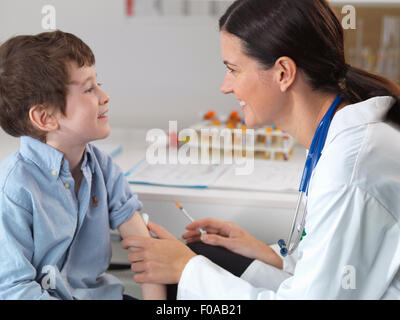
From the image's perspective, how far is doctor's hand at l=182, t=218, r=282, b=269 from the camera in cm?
139

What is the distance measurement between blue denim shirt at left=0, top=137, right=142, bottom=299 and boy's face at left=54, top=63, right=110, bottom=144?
0.07 m

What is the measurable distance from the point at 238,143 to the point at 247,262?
635 millimetres

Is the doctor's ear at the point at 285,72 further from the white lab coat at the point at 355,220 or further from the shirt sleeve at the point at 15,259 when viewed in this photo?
the shirt sleeve at the point at 15,259

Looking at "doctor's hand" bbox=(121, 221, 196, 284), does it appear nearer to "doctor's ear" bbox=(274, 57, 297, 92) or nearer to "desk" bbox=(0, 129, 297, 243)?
"desk" bbox=(0, 129, 297, 243)

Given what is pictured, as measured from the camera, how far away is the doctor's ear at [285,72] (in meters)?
1.03

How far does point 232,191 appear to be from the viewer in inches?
62.1

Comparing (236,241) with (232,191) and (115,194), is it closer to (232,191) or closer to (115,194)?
(232,191)

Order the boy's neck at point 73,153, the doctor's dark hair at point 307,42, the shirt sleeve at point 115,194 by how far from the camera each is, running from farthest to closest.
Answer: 1. the shirt sleeve at point 115,194
2. the boy's neck at point 73,153
3. the doctor's dark hair at point 307,42

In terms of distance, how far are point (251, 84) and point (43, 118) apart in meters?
0.51

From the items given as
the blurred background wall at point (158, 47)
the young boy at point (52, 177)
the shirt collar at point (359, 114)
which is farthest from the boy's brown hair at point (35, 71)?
the blurred background wall at point (158, 47)

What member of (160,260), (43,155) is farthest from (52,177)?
(160,260)

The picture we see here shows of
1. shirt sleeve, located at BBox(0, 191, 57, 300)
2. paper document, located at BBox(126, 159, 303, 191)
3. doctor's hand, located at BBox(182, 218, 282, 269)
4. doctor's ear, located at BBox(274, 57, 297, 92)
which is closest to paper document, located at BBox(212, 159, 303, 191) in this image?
paper document, located at BBox(126, 159, 303, 191)

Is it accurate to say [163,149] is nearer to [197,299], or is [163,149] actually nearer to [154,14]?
[154,14]

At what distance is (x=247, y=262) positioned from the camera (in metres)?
1.35
